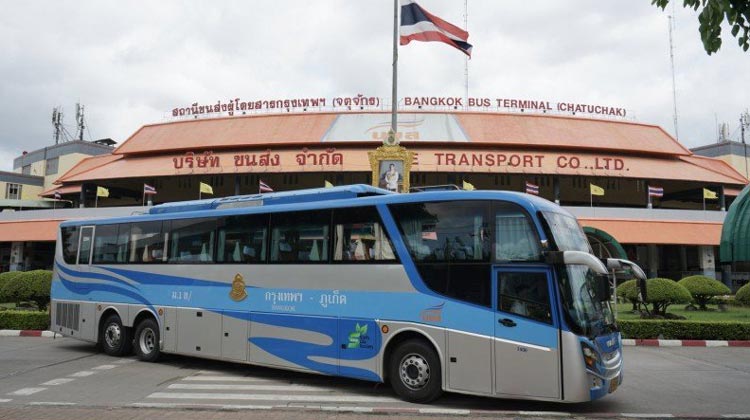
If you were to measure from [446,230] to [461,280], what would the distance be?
0.82 meters

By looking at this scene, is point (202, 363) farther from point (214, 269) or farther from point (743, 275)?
point (743, 275)

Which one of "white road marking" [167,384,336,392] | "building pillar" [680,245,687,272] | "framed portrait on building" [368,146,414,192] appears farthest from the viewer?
"building pillar" [680,245,687,272]

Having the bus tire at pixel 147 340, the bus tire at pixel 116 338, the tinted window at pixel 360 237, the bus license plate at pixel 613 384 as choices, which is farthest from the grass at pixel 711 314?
the bus tire at pixel 116 338

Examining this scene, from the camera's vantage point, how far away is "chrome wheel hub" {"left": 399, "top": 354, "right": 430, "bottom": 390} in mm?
8516

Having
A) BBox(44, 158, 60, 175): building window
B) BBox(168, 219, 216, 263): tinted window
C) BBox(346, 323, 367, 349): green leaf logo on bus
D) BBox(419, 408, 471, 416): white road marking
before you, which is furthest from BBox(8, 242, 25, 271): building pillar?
BBox(419, 408, 471, 416): white road marking

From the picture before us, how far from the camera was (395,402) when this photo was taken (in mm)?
8602

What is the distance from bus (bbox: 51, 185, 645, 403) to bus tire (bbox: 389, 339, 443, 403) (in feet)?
0.07

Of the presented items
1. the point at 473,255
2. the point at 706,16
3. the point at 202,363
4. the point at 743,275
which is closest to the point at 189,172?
the point at 202,363

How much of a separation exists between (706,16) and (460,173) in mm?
32583

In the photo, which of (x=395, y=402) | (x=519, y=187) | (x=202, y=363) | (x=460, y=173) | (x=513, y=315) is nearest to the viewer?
(x=513, y=315)

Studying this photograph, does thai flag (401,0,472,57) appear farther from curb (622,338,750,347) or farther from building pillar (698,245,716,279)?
building pillar (698,245,716,279)

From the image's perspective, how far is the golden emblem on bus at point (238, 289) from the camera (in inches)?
428

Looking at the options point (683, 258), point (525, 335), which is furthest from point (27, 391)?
point (683, 258)

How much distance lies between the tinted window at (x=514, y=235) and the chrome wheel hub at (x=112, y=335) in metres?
9.67
